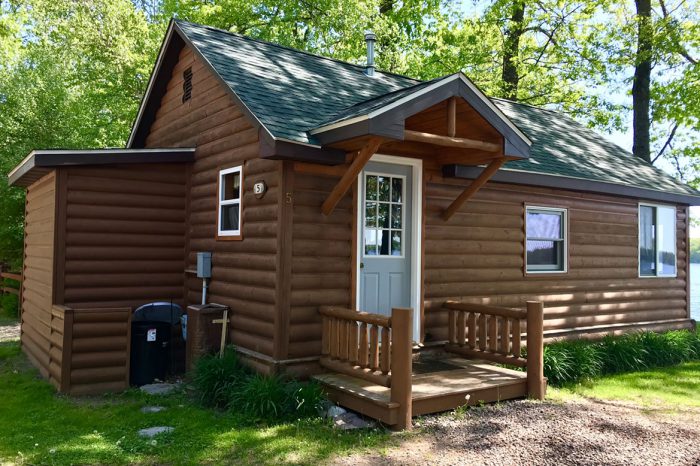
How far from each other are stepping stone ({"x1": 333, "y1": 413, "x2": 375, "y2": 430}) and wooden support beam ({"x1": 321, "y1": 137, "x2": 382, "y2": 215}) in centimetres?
224

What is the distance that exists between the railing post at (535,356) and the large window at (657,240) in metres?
5.26

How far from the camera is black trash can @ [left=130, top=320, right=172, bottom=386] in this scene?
707 cm

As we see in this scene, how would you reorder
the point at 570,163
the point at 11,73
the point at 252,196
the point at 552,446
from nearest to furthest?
the point at 552,446
the point at 252,196
the point at 570,163
the point at 11,73

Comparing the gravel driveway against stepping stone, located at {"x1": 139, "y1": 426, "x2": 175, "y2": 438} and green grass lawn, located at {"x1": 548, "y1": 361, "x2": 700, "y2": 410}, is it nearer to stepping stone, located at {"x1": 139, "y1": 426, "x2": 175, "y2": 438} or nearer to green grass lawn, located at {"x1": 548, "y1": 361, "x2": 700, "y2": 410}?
green grass lawn, located at {"x1": 548, "y1": 361, "x2": 700, "y2": 410}

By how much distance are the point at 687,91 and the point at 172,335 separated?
1796 cm

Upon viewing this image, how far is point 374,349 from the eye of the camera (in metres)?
5.80

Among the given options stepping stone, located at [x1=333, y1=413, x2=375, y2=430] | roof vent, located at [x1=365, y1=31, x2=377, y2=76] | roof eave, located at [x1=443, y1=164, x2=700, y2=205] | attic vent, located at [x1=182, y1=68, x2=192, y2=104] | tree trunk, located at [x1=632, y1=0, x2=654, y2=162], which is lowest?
stepping stone, located at [x1=333, y1=413, x2=375, y2=430]

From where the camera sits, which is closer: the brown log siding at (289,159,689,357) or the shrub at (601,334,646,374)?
the brown log siding at (289,159,689,357)

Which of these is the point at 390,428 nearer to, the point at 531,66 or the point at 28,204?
the point at 28,204

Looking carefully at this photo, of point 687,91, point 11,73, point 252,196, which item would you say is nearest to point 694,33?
point 687,91

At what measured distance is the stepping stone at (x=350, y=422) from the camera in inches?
214

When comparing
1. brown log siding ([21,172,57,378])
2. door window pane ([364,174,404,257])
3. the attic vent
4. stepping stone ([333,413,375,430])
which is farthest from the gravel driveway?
the attic vent

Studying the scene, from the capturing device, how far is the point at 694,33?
57.8 feet

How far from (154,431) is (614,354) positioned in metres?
6.63
